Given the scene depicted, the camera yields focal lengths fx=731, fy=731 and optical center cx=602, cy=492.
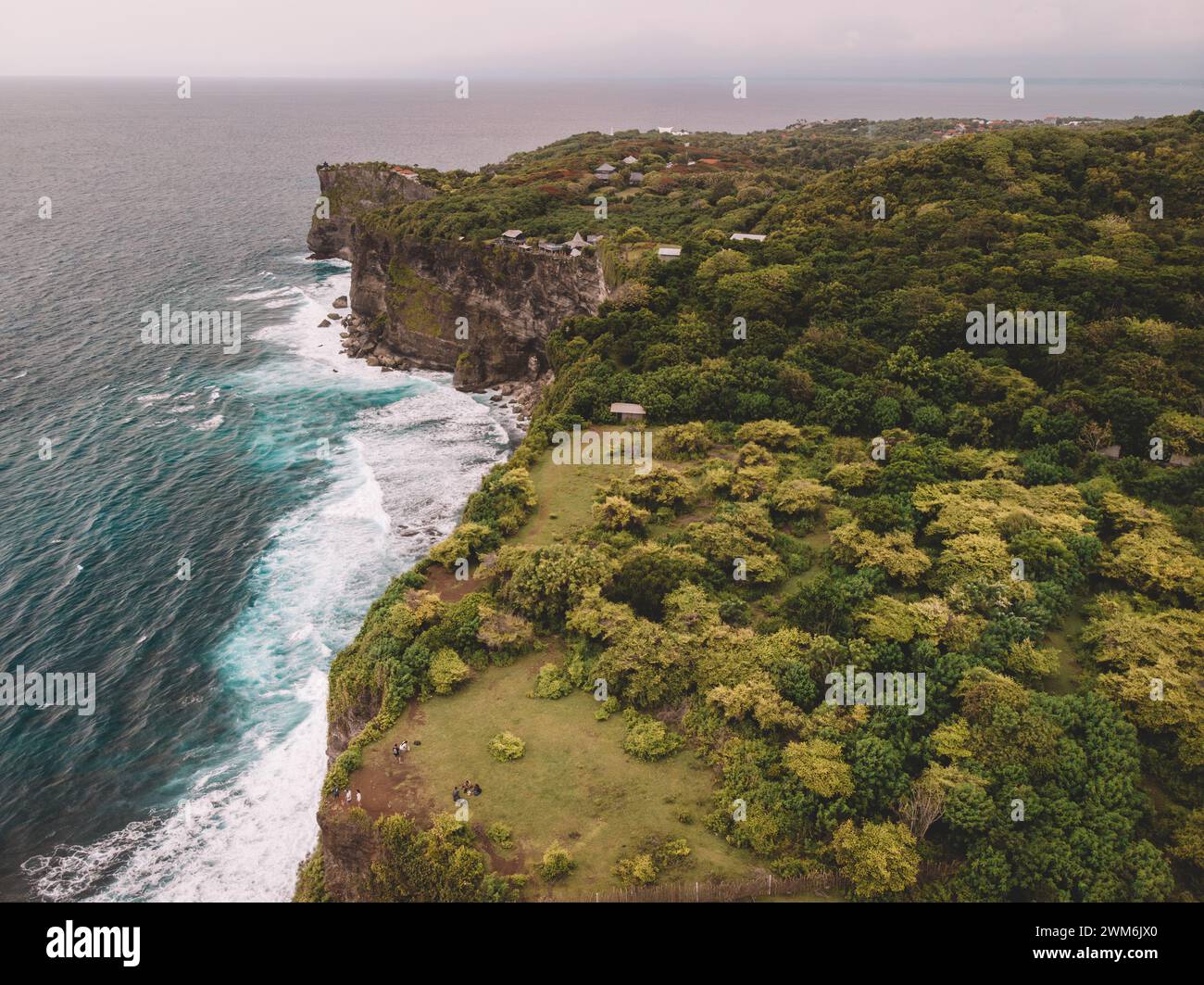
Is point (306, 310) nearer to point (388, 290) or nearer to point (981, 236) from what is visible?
point (388, 290)

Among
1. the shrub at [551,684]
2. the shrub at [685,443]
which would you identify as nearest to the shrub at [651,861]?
the shrub at [551,684]

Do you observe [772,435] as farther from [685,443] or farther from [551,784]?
[551,784]

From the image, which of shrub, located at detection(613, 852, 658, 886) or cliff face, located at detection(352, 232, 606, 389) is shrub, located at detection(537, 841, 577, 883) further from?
cliff face, located at detection(352, 232, 606, 389)

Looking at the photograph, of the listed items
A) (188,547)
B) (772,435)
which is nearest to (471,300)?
(188,547)

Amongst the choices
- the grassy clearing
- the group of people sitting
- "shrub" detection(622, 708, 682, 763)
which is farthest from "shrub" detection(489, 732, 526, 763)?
"shrub" detection(622, 708, 682, 763)

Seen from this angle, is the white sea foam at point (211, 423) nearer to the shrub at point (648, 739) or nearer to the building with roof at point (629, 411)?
the building with roof at point (629, 411)

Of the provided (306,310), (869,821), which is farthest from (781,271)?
(306,310)
